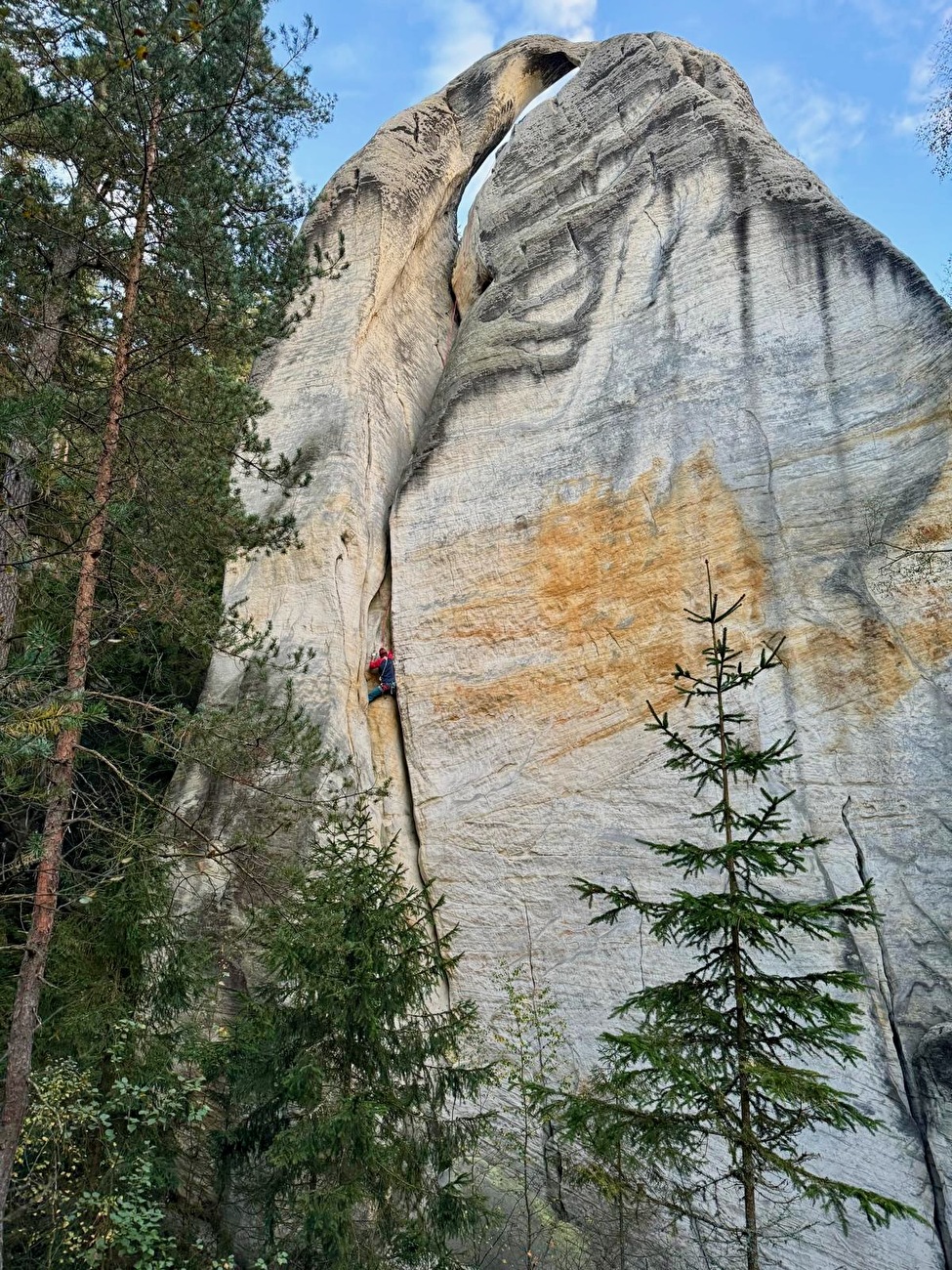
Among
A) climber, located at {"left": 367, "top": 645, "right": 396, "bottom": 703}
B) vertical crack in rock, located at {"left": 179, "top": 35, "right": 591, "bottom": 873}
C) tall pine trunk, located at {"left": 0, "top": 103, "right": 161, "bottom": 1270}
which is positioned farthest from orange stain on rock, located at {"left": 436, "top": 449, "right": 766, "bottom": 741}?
tall pine trunk, located at {"left": 0, "top": 103, "right": 161, "bottom": 1270}

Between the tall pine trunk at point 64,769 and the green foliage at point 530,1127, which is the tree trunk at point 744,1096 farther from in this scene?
→ the tall pine trunk at point 64,769

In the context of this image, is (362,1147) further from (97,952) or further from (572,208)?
(572,208)

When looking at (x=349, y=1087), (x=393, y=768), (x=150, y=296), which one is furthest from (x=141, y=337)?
(x=349, y=1087)

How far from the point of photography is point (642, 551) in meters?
11.0

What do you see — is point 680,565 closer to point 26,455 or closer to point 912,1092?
point 912,1092

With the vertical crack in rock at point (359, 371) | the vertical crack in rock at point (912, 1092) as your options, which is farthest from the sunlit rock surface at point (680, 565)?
the vertical crack in rock at point (359, 371)

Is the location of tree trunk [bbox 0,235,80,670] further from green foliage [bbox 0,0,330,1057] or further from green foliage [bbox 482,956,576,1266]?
green foliage [bbox 482,956,576,1266]

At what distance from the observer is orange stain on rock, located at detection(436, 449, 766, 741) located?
34.5 feet

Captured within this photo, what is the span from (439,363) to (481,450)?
409 centimetres

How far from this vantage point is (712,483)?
10.9m

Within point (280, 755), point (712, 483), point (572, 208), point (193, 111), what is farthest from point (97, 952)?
point (572, 208)

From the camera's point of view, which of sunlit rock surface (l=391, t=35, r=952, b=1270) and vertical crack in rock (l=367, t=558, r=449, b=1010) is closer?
sunlit rock surface (l=391, t=35, r=952, b=1270)

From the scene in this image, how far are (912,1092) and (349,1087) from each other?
4.68 m

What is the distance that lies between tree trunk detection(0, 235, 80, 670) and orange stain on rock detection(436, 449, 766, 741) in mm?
4803
